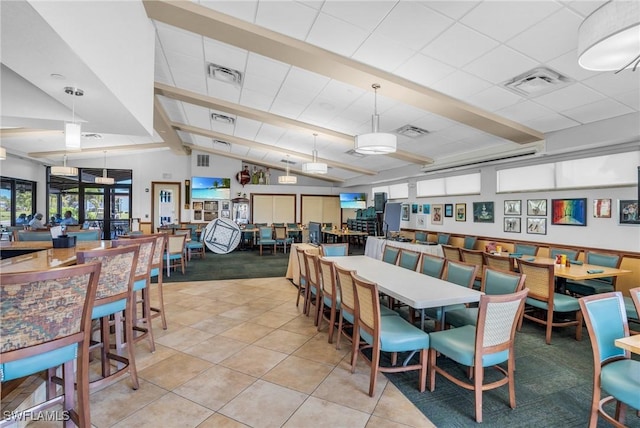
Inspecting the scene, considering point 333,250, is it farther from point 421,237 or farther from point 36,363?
point 421,237

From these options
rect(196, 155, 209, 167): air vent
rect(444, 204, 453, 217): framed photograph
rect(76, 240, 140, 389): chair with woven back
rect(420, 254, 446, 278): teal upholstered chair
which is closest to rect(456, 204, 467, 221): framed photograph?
rect(444, 204, 453, 217): framed photograph

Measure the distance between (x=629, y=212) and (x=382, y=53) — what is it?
4.17 metres

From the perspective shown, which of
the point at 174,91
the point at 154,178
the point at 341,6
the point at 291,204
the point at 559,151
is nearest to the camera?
the point at 341,6

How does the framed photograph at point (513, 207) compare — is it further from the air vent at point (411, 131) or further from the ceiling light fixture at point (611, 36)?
the ceiling light fixture at point (611, 36)

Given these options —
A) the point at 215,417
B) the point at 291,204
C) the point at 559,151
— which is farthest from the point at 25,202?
the point at 559,151

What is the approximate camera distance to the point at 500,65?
321cm

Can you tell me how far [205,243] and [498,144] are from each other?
780 cm

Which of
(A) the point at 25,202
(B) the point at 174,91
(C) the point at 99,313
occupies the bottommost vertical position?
(C) the point at 99,313

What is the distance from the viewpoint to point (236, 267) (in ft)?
23.5

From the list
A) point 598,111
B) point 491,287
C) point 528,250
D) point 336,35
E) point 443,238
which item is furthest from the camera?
point 443,238

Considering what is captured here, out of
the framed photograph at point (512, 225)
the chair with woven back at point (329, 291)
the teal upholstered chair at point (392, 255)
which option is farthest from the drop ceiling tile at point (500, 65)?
the framed photograph at point (512, 225)

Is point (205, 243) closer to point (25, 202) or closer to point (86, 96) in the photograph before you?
point (25, 202)

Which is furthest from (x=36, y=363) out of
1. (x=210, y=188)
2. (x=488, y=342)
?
(x=210, y=188)

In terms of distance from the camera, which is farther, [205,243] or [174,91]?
[205,243]
